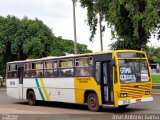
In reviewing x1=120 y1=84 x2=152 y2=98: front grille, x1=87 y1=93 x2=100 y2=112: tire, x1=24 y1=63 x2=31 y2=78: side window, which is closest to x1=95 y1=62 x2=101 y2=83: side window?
x1=87 y1=93 x2=100 y2=112: tire

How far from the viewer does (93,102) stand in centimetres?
1933

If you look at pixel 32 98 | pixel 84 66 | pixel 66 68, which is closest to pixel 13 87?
pixel 32 98

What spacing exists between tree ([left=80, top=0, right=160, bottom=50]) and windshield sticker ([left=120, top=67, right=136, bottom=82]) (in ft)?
46.1

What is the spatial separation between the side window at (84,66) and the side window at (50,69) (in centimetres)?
197

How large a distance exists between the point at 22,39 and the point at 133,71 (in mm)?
30711

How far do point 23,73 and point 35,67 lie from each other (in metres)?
1.48

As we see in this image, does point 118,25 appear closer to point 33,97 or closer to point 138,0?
point 138,0

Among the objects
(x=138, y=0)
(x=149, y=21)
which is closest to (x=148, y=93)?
(x=149, y=21)

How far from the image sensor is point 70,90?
21000mm

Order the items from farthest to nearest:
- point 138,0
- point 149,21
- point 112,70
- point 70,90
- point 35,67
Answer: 1. point 138,0
2. point 149,21
3. point 35,67
4. point 70,90
5. point 112,70

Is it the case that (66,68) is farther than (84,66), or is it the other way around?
(66,68)

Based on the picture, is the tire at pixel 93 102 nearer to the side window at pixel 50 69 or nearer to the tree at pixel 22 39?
the side window at pixel 50 69

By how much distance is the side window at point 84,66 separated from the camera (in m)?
19.6

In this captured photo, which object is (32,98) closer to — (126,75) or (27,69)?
(27,69)
